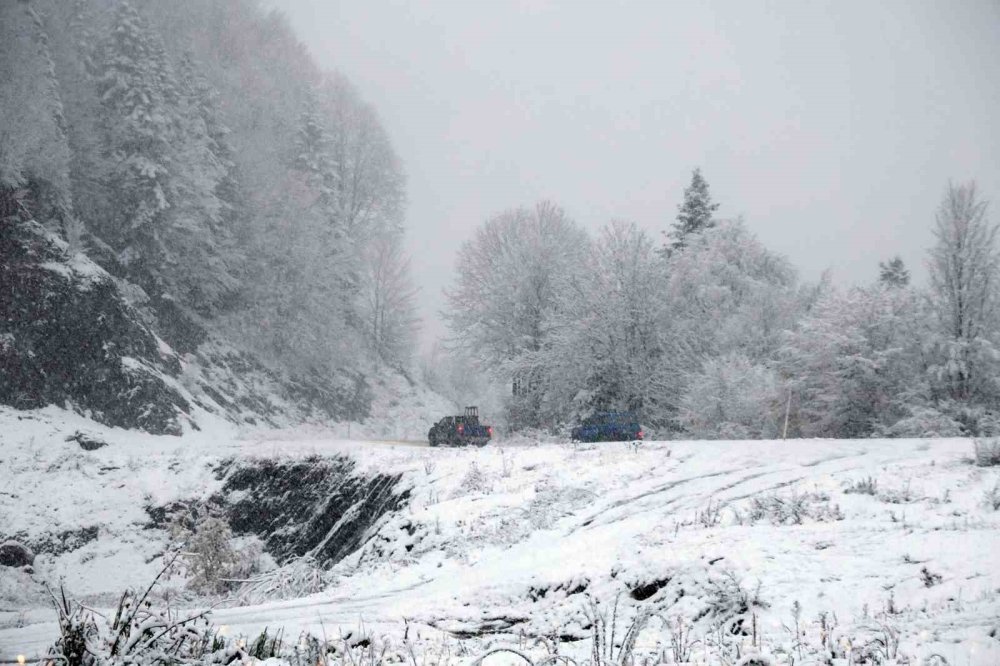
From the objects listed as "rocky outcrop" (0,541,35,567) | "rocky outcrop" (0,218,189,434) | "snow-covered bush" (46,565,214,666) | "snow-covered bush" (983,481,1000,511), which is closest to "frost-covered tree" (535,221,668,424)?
"rocky outcrop" (0,218,189,434)

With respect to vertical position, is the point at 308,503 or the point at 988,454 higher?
the point at 988,454

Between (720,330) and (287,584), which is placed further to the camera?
(720,330)

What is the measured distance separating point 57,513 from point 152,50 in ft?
88.2

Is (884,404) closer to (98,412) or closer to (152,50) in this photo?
(98,412)

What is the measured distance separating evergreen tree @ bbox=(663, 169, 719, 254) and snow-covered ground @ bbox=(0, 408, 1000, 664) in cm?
2811

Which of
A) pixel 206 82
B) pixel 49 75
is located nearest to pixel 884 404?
pixel 49 75

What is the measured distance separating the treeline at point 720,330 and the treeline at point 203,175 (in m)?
10.8

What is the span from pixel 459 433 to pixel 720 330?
14.1 metres

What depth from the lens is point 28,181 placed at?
2564 cm

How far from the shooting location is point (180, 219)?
105ft

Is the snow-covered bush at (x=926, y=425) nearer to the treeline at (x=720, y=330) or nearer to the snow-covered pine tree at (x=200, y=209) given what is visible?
the treeline at (x=720, y=330)

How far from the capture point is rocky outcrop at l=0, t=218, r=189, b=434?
73.0 ft

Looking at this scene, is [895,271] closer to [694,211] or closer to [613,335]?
[694,211]

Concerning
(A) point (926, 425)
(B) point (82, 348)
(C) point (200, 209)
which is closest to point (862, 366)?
(A) point (926, 425)
